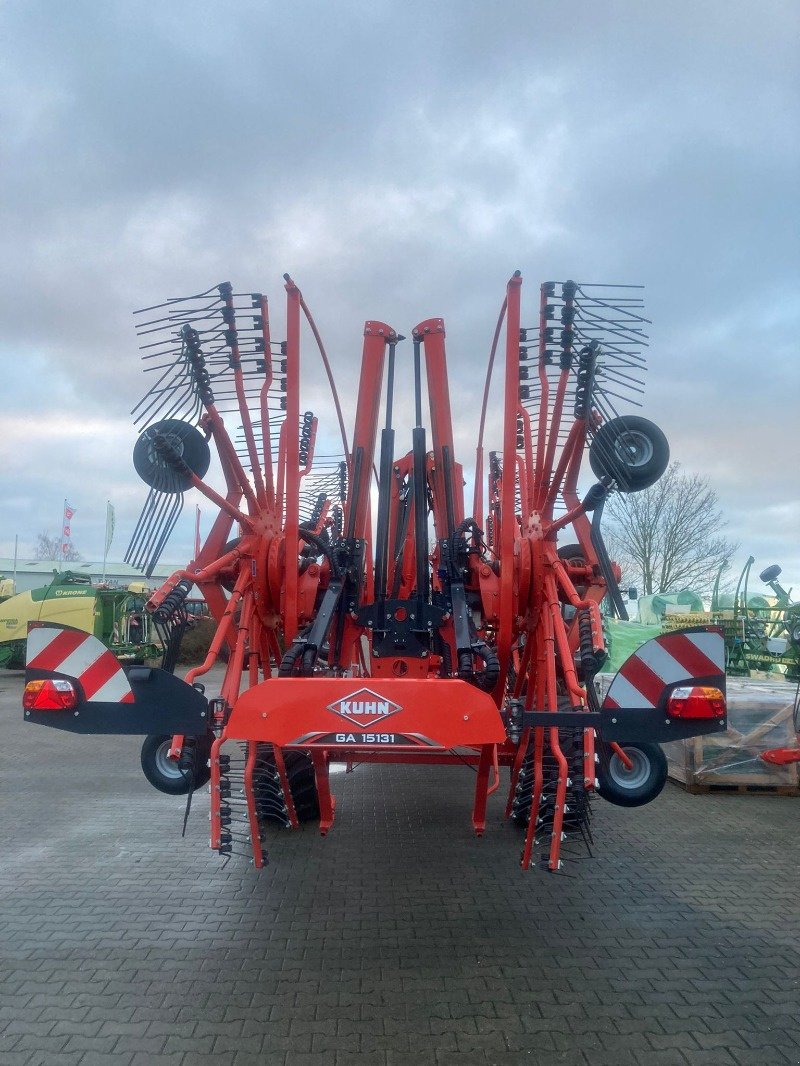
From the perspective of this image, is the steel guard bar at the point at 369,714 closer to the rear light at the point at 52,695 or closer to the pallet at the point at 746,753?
the rear light at the point at 52,695

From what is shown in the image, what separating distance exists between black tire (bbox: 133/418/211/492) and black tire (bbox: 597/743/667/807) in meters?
2.79

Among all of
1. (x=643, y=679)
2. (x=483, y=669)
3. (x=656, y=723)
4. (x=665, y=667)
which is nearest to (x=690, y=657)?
(x=665, y=667)

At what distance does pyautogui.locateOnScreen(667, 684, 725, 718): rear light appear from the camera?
385 centimetres

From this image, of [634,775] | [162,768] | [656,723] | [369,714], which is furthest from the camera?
[162,768]

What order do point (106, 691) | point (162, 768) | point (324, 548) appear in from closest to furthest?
point (106, 691)
point (162, 768)
point (324, 548)

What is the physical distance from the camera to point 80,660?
13.1 ft

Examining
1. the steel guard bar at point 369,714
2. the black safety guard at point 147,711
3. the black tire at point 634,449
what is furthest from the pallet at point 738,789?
the black safety guard at point 147,711

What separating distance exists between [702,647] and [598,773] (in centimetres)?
91

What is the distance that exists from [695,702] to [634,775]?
885mm

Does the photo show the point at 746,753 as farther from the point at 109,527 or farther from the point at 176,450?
the point at 109,527

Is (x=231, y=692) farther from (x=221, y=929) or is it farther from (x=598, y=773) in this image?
(x=598, y=773)

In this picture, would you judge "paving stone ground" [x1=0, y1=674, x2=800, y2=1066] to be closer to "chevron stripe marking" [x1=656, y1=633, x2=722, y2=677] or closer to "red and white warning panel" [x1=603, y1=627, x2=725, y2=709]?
"red and white warning panel" [x1=603, y1=627, x2=725, y2=709]

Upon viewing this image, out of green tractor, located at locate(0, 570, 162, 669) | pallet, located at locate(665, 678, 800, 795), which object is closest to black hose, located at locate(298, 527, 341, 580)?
pallet, located at locate(665, 678, 800, 795)

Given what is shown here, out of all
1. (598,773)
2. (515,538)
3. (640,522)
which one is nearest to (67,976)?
(598,773)
